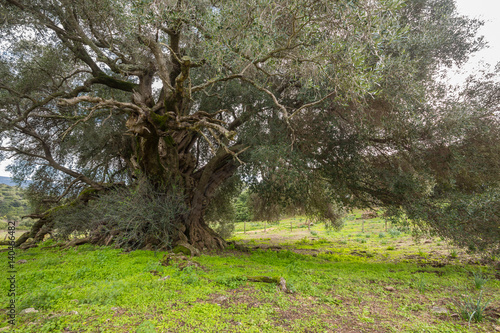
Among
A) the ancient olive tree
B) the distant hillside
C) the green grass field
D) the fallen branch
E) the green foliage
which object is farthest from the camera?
the distant hillside

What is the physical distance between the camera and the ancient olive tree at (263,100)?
5.96 m

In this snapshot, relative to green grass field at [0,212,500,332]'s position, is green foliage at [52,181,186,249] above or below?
above

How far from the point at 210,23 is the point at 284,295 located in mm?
6205

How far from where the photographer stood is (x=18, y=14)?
8.02 metres

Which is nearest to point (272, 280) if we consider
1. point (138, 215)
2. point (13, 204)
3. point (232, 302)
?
point (232, 302)

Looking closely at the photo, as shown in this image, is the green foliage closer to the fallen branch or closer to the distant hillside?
the fallen branch

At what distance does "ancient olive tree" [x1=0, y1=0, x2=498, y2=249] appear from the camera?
235 inches

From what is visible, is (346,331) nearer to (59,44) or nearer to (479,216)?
(479,216)

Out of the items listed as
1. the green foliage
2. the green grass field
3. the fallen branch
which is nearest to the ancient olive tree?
the green foliage

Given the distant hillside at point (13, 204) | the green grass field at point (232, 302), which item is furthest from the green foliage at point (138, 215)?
the distant hillside at point (13, 204)

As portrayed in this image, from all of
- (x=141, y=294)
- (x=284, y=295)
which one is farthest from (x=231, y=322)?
(x=141, y=294)

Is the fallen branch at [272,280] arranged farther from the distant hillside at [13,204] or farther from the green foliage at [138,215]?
the distant hillside at [13,204]

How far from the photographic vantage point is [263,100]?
8461mm

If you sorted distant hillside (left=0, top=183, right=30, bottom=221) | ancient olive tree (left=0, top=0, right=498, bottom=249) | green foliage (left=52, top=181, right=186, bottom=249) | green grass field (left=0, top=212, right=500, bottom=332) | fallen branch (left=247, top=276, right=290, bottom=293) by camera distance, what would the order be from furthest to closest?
distant hillside (left=0, top=183, right=30, bottom=221)
green foliage (left=52, top=181, right=186, bottom=249)
ancient olive tree (left=0, top=0, right=498, bottom=249)
fallen branch (left=247, top=276, right=290, bottom=293)
green grass field (left=0, top=212, right=500, bottom=332)
